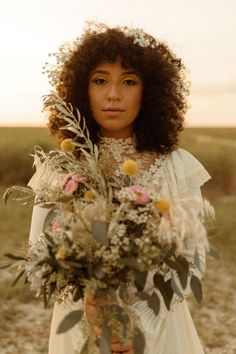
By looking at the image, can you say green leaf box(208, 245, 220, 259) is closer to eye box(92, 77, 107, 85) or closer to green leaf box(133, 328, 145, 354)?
green leaf box(133, 328, 145, 354)

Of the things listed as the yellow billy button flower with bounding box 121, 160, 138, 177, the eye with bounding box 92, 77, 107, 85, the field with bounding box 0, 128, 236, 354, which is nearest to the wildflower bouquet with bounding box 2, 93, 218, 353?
the yellow billy button flower with bounding box 121, 160, 138, 177

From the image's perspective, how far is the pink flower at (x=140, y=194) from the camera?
157cm

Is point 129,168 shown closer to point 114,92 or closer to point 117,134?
point 114,92

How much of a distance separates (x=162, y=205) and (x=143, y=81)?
2.50 feet

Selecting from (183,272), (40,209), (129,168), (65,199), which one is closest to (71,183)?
(65,199)

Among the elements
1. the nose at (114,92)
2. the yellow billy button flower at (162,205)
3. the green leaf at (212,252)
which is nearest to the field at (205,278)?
the green leaf at (212,252)

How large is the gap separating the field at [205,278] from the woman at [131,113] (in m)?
0.28

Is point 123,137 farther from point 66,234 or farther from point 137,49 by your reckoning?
point 66,234

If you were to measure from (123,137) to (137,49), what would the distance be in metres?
0.31

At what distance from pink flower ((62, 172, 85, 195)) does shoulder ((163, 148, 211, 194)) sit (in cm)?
56

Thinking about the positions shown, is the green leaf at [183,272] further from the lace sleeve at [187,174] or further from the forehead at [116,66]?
the forehead at [116,66]

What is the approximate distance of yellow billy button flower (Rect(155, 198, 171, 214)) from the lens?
5.12 feet

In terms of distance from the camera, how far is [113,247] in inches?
59.3

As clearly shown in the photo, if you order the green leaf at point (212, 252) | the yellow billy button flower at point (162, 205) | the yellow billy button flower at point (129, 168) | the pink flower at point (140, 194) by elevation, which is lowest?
the green leaf at point (212, 252)
